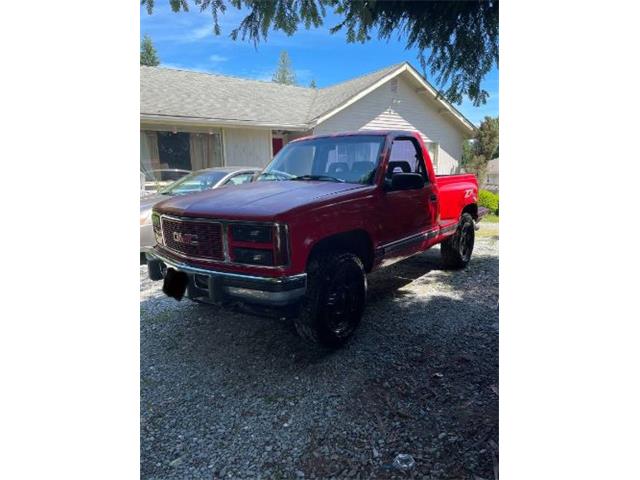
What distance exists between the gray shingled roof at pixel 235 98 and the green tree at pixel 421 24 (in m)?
6.87

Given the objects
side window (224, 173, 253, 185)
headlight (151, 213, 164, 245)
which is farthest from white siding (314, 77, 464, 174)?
headlight (151, 213, 164, 245)

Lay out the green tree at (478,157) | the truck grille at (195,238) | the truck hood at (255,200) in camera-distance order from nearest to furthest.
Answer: the truck hood at (255,200) → the truck grille at (195,238) → the green tree at (478,157)

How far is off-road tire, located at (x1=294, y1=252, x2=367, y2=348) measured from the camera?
296 cm

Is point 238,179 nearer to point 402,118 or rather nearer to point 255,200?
point 255,200

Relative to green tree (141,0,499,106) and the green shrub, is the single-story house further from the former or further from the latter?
green tree (141,0,499,106)

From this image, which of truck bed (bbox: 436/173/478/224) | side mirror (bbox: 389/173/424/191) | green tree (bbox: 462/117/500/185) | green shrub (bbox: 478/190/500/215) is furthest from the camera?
green shrub (bbox: 478/190/500/215)

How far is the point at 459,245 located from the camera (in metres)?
5.68

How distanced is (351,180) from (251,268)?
1.46 m

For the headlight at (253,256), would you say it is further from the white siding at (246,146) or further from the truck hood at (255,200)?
the white siding at (246,146)

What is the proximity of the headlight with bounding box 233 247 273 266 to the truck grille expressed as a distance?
0.16m

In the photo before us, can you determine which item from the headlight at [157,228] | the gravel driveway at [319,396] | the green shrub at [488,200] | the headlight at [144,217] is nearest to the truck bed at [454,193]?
the gravel driveway at [319,396]

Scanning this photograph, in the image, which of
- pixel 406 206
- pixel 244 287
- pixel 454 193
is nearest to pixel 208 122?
pixel 454 193

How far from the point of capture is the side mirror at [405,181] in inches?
143
